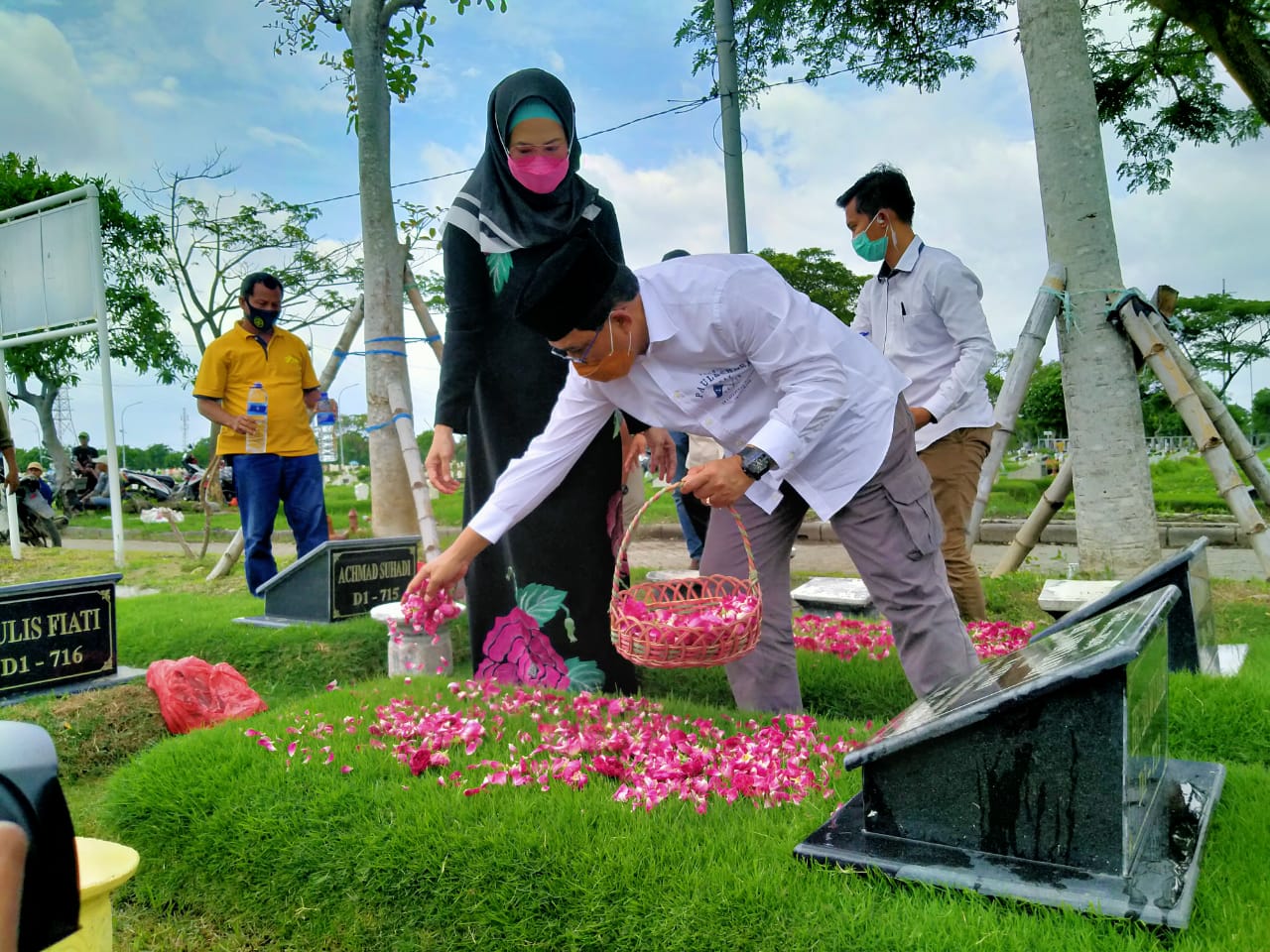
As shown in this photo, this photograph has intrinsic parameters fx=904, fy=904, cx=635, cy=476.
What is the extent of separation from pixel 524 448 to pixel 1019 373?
9.99 ft

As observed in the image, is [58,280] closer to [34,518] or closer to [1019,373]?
[34,518]

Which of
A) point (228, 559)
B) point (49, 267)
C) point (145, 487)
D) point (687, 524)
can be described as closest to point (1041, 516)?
point (687, 524)

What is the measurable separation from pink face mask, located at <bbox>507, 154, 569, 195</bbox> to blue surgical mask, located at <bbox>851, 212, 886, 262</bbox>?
1588 millimetres

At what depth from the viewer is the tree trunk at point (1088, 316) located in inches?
207

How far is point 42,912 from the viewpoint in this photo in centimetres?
112


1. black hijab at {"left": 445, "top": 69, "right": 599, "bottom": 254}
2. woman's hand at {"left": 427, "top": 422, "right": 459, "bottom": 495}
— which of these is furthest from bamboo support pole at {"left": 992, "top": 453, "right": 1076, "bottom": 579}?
woman's hand at {"left": 427, "top": 422, "right": 459, "bottom": 495}

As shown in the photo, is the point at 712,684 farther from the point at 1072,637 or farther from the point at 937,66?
the point at 937,66

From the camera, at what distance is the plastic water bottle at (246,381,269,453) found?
5.68 m

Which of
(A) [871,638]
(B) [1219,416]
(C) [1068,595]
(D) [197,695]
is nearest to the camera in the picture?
(D) [197,695]

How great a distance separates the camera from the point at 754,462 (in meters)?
2.35

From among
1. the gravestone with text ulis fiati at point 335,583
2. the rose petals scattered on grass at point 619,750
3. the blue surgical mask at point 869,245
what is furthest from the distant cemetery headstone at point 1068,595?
the gravestone with text ulis fiati at point 335,583

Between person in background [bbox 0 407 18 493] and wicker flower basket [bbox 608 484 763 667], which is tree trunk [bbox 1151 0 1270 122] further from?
person in background [bbox 0 407 18 493]

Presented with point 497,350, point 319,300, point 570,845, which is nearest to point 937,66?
point 497,350

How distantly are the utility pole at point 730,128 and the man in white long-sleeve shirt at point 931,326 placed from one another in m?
3.30
